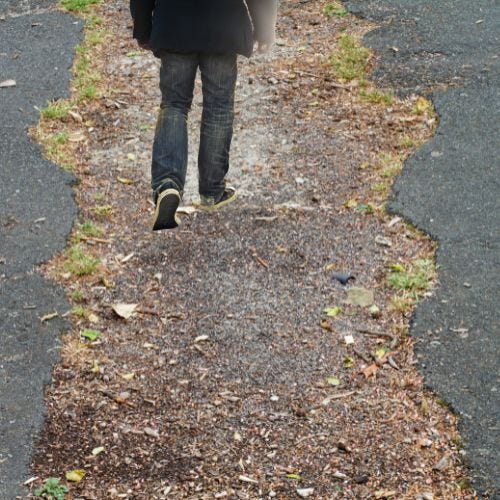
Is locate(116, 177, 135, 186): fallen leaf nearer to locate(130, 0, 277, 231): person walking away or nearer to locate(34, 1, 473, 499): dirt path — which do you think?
locate(34, 1, 473, 499): dirt path

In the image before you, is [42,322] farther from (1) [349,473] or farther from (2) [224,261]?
(1) [349,473]

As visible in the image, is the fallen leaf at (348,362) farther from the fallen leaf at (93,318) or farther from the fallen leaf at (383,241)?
the fallen leaf at (93,318)

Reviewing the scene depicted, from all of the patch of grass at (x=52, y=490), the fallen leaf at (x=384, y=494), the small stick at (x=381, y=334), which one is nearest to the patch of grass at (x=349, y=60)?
the small stick at (x=381, y=334)

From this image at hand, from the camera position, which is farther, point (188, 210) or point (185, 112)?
point (188, 210)

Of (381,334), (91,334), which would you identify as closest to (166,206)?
(91,334)

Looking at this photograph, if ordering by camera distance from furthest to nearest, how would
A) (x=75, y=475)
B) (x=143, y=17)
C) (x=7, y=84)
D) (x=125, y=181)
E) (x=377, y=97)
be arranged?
(x=7, y=84)
(x=377, y=97)
(x=125, y=181)
(x=143, y=17)
(x=75, y=475)

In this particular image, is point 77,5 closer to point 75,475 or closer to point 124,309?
point 124,309

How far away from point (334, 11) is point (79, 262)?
16.2 feet

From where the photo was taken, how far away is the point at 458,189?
6.50m

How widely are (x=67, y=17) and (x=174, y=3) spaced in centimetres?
520

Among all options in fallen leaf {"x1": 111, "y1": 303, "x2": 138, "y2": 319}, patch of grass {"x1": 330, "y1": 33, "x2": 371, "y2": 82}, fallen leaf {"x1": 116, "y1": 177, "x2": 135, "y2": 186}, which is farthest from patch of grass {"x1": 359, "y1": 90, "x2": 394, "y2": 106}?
fallen leaf {"x1": 111, "y1": 303, "x2": 138, "y2": 319}

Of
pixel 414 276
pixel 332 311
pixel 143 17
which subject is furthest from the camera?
pixel 414 276

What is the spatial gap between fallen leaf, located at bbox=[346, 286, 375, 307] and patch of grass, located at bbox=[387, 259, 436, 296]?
152 mm

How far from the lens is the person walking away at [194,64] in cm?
488
